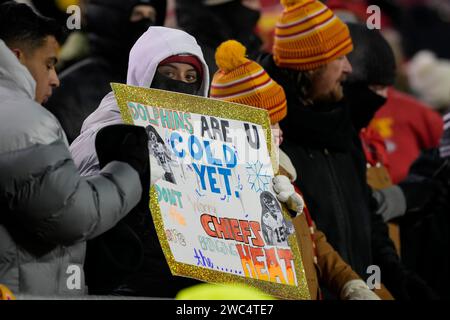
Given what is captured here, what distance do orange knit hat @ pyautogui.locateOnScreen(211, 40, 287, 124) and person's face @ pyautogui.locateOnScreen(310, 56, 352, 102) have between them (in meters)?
0.59

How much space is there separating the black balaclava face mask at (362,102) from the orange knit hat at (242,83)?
116 cm

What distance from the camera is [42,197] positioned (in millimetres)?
3885

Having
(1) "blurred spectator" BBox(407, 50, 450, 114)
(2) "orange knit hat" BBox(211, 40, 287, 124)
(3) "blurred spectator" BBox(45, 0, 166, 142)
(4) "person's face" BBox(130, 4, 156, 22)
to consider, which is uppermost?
(2) "orange knit hat" BBox(211, 40, 287, 124)

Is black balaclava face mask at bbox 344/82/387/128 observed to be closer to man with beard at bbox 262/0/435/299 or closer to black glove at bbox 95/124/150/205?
man with beard at bbox 262/0/435/299

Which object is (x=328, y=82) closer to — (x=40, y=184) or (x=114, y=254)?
(x=114, y=254)

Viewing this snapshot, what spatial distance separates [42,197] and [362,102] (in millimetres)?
2699

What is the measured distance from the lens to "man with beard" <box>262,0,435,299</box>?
221 inches

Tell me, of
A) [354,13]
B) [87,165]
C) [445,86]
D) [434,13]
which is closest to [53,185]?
[87,165]

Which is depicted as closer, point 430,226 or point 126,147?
point 126,147

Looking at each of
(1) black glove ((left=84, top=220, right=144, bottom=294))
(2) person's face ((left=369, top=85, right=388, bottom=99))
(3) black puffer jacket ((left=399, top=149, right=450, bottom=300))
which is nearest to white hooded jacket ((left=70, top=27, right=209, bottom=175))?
(1) black glove ((left=84, top=220, right=144, bottom=294))

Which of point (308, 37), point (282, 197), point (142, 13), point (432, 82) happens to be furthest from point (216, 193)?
point (432, 82)

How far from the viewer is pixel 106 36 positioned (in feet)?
20.5

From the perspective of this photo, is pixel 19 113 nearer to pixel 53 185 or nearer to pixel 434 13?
pixel 53 185

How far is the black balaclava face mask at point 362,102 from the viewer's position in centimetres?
629
